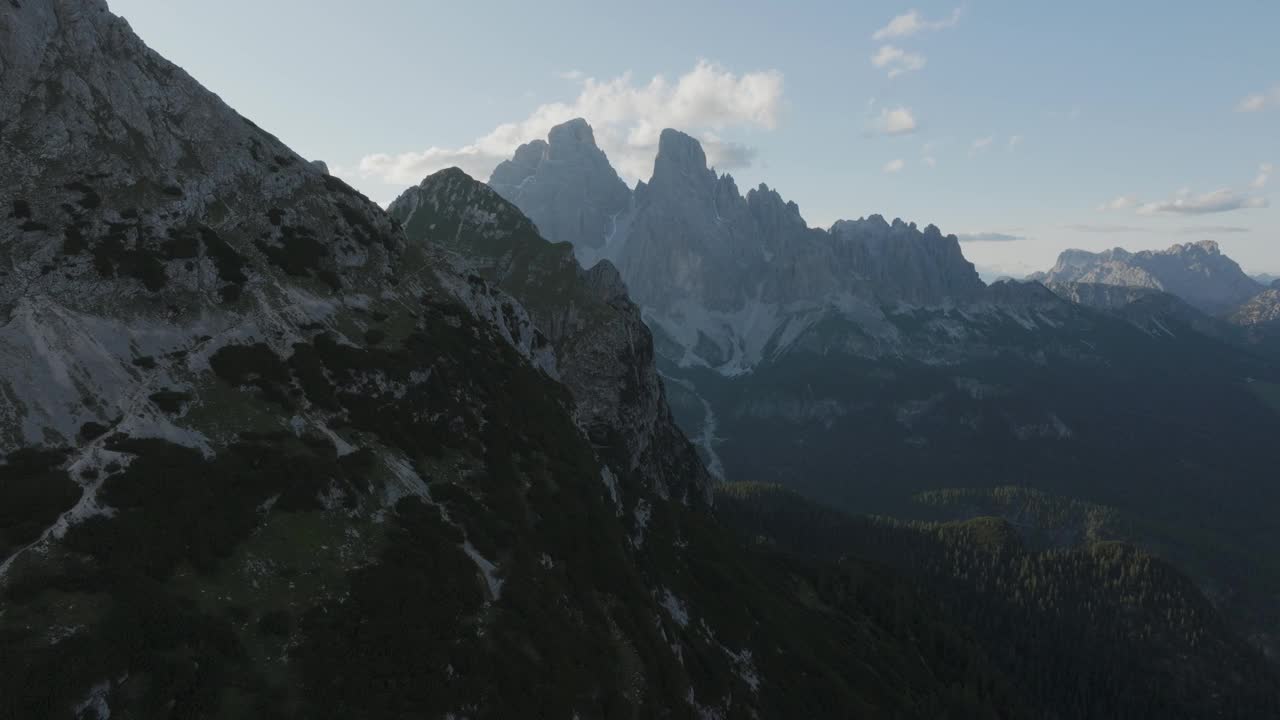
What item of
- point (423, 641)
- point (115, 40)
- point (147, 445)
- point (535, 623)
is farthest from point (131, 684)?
point (115, 40)

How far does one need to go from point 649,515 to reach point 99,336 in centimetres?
6636

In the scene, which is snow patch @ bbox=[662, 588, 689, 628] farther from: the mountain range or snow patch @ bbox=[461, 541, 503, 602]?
snow patch @ bbox=[461, 541, 503, 602]

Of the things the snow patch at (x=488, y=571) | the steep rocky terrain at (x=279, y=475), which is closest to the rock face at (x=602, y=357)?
the steep rocky terrain at (x=279, y=475)

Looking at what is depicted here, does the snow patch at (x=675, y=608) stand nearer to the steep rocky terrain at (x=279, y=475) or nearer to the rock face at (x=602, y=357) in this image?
the steep rocky terrain at (x=279, y=475)

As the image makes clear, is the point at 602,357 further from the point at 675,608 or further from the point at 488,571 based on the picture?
the point at 488,571

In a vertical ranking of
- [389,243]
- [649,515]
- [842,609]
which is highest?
[389,243]

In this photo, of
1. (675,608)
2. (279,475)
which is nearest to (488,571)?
(279,475)

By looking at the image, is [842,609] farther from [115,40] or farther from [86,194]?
[115,40]

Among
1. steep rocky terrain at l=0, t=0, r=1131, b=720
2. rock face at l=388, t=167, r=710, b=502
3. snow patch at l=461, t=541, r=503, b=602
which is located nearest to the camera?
steep rocky terrain at l=0, t=0, r=1131, b=720

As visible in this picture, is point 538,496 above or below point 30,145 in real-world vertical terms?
below

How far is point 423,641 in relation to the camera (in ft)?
131

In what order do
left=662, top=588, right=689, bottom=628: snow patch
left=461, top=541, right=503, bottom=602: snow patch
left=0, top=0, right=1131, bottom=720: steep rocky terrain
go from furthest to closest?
left=662, top=588, right=689, bottom=628: snow patch < left=461, top=541, right=503, bottom=602: snow patch < left=0, top=0, right=1131, bottom=720: steep rocky terrain

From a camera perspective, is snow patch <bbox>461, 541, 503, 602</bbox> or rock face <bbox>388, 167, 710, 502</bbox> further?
rock face <bbox>388, 167, 710, 502</bbox>

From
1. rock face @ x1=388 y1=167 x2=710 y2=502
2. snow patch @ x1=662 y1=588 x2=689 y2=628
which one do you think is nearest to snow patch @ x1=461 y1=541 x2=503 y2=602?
snow patch @ x1=662 y1=588 x2=689 y2=628
